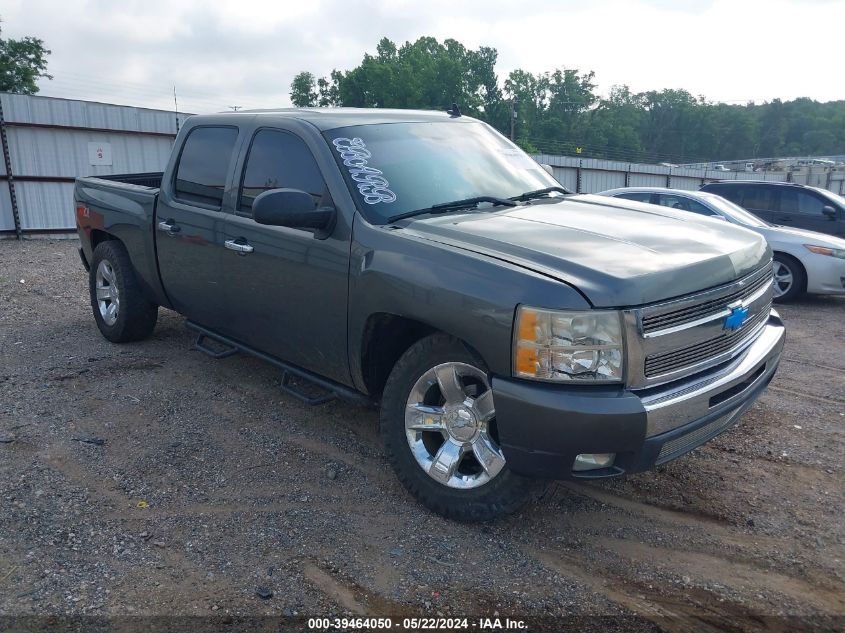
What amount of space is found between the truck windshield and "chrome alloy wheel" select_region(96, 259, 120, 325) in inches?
121

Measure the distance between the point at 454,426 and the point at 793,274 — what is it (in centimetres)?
739

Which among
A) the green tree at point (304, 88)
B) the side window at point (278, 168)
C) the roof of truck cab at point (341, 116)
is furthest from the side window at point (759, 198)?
the green tree at point (304, 88)

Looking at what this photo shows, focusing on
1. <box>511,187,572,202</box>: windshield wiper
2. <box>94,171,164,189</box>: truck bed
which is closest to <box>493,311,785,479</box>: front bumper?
<box>511,187,572,202</box>: windshield wiper

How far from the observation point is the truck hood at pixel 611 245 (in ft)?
9.27

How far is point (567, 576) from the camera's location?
2.94m

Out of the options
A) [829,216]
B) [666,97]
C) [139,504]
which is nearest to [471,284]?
[139,504]

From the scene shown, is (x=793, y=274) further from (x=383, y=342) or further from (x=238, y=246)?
(x=238, y=246)

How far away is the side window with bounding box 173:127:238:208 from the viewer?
4.63 metres

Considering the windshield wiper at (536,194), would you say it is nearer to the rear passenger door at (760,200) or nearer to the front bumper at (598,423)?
the front bumper at (598,423)

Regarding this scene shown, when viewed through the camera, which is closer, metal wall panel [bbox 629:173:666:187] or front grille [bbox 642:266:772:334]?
front grille [bbox 642:266:772:334]

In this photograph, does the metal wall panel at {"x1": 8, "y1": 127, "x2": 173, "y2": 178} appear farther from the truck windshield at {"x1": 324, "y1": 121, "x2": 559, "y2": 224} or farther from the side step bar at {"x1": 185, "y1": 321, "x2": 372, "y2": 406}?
the truck windshield at {"x1": 324, "y1": 121, "x2": 559, "y2": 224}

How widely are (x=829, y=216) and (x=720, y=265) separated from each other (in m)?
9.10

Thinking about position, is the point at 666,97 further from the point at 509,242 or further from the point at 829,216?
the point at 509,242

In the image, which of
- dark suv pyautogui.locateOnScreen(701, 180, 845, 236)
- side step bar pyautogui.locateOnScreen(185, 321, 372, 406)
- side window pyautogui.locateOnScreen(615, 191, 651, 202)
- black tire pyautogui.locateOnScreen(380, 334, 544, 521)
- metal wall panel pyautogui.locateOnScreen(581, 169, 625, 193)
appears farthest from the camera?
metal wall panel pyautogui.locateOnScreen(581, 169, 625, 193)
